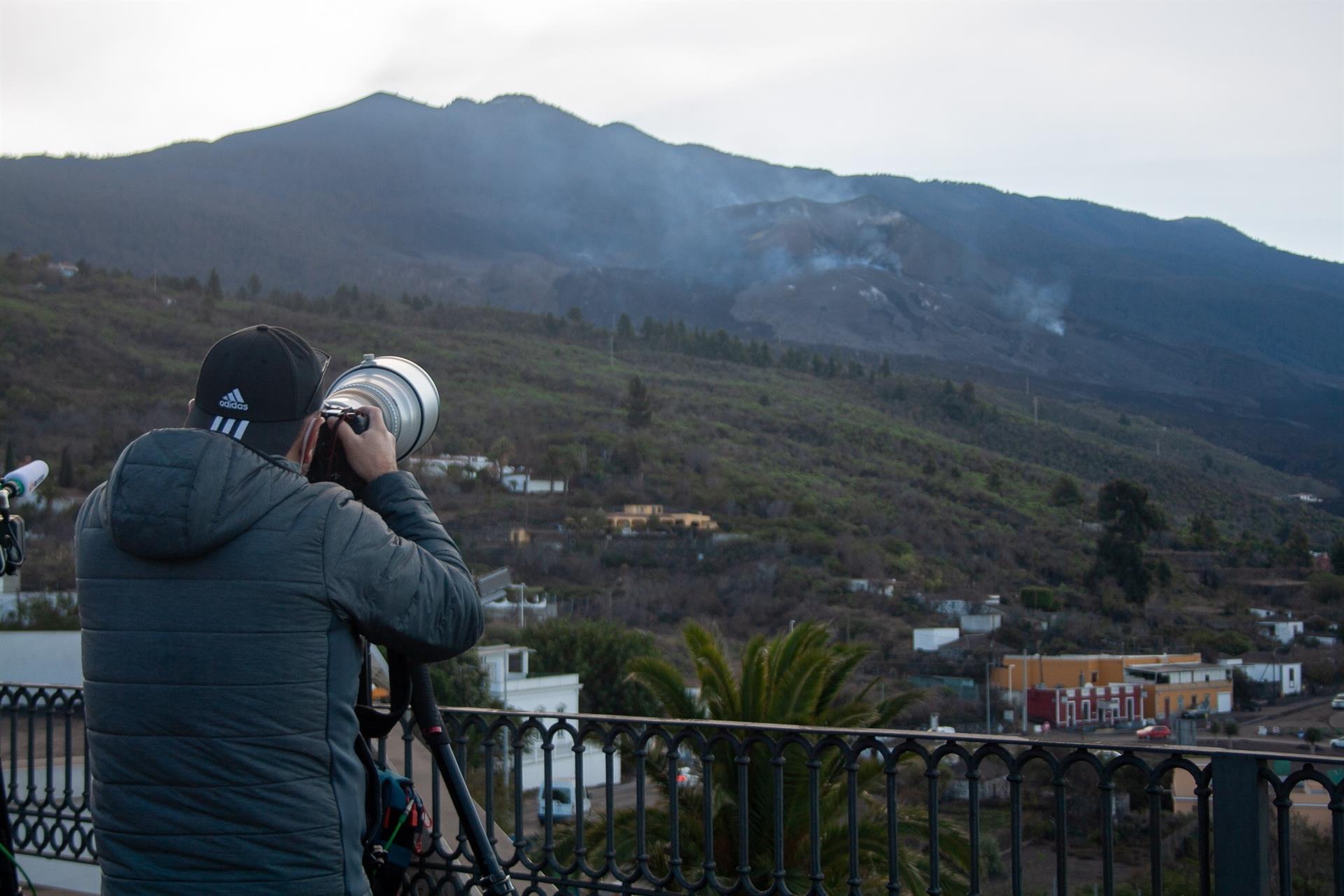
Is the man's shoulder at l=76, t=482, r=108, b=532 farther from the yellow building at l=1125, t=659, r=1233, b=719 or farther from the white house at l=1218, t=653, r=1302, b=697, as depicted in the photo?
the white house at l=1218, t=653, r=1302, b=697

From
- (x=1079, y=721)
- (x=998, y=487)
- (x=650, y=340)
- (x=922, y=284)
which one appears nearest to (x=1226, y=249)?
(x=922, y=284)

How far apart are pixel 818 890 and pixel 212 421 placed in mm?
1832

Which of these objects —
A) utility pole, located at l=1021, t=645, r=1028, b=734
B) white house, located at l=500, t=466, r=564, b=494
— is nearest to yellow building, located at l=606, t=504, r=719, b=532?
white house, located at l=500, t=466, r=564, b=494

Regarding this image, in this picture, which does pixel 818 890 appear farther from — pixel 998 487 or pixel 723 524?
pixel 998 487

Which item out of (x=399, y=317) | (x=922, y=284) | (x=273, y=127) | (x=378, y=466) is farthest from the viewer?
(x=273, y=127)

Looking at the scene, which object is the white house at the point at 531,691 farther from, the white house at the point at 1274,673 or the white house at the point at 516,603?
the white house at the point at 1274,673

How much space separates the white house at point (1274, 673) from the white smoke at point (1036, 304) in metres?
108

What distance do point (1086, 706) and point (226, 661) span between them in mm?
21847

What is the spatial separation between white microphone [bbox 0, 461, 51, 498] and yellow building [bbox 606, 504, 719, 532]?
3850 centimetres

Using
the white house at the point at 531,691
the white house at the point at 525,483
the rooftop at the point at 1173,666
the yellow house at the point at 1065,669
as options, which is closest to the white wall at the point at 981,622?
the yellow house at the point at 1065,669

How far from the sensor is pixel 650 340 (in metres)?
78.0

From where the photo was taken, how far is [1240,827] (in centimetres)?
231

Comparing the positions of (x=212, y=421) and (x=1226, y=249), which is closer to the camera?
(x=212, y=421)

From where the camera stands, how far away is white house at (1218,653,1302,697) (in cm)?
2367
